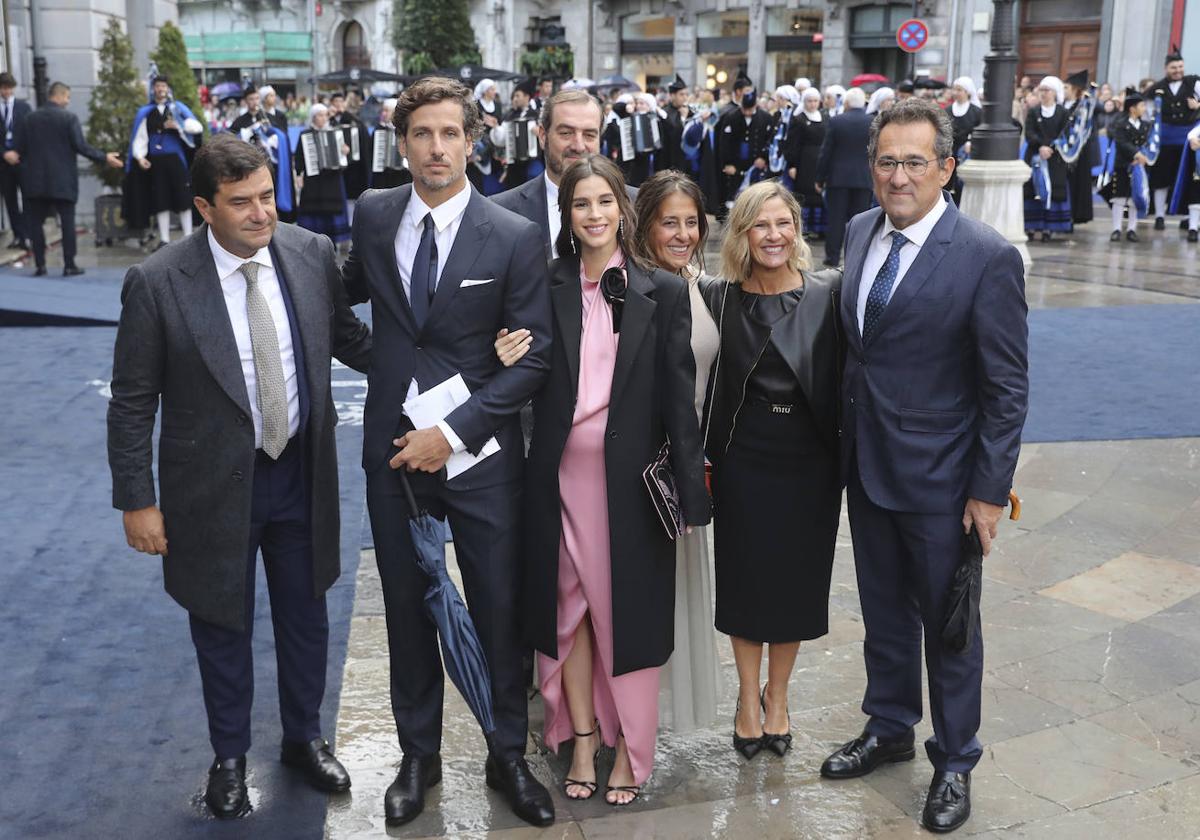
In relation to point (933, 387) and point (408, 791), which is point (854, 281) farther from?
point (408, 791)

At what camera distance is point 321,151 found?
14242mm

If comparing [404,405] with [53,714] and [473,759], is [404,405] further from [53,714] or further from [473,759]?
[53,714]

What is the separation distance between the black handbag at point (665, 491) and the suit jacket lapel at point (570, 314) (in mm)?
303

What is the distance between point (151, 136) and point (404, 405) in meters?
11.7

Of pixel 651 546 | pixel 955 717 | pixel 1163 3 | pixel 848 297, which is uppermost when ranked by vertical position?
pixel 1163 3

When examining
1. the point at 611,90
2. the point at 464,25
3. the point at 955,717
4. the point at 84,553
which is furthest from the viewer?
the point at 464,25

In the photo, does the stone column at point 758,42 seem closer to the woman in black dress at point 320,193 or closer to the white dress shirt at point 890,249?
the woman in black dress at point 320,193

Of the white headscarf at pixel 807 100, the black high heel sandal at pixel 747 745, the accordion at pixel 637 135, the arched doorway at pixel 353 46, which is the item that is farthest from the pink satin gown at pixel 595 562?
the arched doorway at pixel 353 46

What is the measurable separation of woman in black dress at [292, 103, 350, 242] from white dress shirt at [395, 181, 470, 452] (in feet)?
37.1

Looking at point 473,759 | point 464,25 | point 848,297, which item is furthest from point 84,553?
point 464,25

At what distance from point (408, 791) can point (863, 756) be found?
131 cm

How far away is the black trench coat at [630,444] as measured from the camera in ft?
11.5

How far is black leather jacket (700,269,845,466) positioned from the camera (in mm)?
3674

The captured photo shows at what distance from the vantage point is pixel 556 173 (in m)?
4.39
